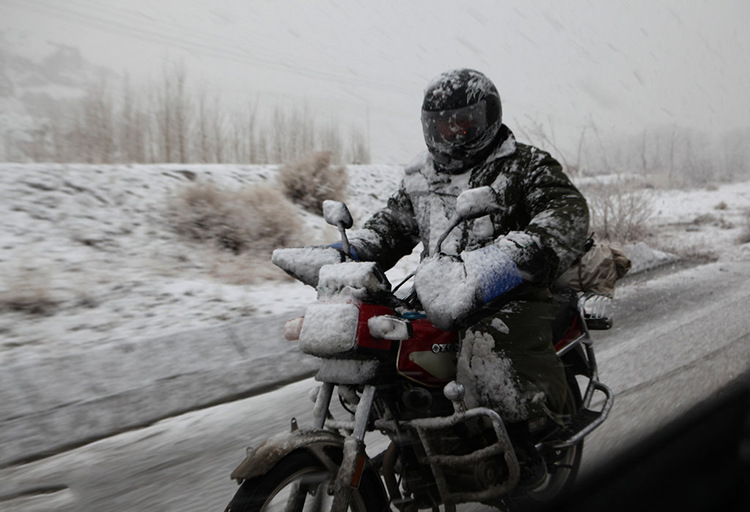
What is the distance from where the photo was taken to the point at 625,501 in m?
1.83

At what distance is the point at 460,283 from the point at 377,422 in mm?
634

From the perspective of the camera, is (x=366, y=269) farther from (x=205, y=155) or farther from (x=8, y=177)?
(x=205, y=155)

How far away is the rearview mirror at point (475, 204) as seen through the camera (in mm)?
1840

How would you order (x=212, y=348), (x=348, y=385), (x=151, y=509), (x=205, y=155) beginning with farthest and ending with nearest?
(x=205, y=155) → (x=212, y=348) → (x=151, y=509) → (x=348, y=385)

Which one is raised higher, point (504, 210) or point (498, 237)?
point (504, 210)

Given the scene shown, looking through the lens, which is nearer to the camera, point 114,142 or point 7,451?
point 7,451

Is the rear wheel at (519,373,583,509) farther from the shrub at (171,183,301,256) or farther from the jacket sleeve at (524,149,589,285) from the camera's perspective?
the shrub at (171,183,301,256)

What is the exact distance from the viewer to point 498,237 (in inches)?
92.1

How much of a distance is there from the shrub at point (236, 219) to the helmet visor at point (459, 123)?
217 inches

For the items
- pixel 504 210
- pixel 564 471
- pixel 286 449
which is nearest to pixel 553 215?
pixel 504 210

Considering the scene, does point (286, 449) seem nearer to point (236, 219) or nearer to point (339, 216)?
point (339, 216)

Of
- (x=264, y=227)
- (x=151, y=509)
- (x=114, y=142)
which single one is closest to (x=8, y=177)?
(x=114, y=142)

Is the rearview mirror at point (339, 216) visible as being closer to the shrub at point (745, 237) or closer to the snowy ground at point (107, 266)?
the snowy ground at point (107, 266)

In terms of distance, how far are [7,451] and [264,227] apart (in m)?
5.08
